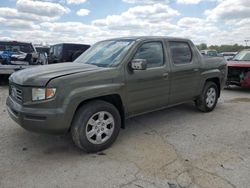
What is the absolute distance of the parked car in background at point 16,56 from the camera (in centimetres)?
980

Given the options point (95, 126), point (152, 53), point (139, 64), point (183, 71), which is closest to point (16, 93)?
point (95, 126)

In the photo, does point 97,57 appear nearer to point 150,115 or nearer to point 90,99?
point 90,99

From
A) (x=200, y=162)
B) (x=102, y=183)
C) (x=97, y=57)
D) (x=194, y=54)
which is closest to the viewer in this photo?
(x=102, y=183)

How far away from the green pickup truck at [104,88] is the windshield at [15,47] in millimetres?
6717

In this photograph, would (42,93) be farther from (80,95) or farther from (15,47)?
(15,47)

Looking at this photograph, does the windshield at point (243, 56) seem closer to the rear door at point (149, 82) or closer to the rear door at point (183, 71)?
the rear door at point (183, 71)

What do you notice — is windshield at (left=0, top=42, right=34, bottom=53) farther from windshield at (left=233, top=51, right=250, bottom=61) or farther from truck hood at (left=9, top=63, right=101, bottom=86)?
windshield at (left=233, top=51, right=250, bottom=61)

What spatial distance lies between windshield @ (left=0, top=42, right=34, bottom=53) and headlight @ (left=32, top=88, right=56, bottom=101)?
26.4 feet

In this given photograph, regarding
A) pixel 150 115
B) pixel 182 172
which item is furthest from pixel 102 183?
pixel 150 115

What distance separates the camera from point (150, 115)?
6070 millimetres

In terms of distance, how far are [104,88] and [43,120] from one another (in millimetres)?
1009

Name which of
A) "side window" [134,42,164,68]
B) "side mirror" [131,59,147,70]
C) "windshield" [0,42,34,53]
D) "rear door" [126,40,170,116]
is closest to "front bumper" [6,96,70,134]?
"rear door" [126,40,170,116]

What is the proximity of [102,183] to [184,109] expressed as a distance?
158 inches

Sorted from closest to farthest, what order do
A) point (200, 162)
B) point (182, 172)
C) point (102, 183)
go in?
point (102, 183), point (182, 172), point (200, 162)
